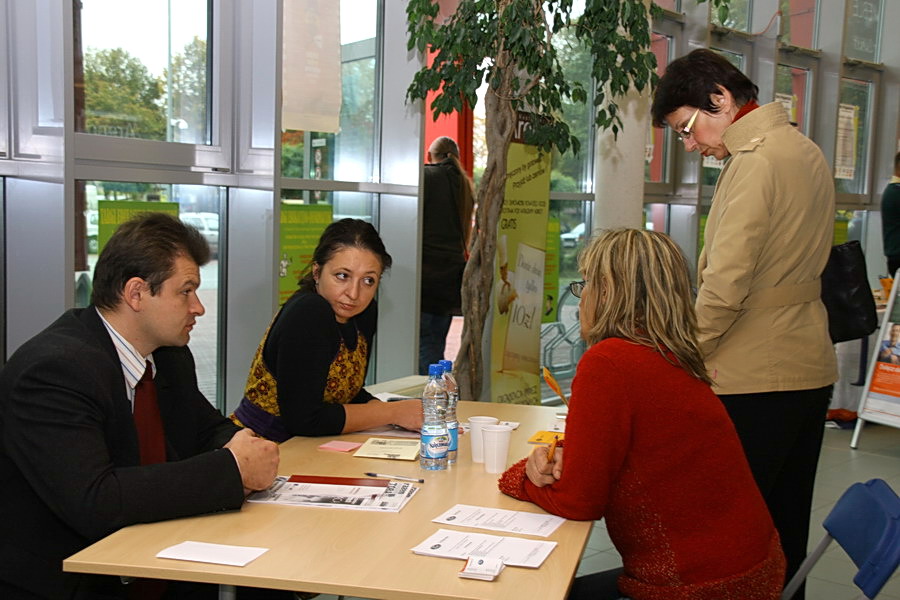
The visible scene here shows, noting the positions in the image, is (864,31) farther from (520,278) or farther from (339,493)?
(339,493)

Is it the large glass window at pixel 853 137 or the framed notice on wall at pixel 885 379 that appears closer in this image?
the framed notice on wall at pixel 885 379

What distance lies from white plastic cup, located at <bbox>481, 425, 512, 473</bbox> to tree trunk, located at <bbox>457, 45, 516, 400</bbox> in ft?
7.01

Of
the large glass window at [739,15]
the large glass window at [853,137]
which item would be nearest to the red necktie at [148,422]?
the large glass window at [739,15]

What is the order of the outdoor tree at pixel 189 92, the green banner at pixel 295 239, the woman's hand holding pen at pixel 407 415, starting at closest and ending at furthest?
the woman's hand holding pen at pixel 407 415 → the outdoor tree at pixel 189 92 → the green banner at pixel 295 239

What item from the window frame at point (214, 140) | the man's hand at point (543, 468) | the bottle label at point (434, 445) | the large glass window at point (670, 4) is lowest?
the bottle label at point (434, 445)

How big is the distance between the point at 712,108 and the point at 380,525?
1566 mm

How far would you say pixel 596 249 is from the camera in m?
1.93

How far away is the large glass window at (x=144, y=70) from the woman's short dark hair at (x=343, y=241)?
122cm

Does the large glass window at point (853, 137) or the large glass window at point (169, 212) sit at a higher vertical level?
the large glass window at point (853, 137)

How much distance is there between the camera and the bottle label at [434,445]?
223 centimetres

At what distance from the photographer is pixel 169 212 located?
3.72 m

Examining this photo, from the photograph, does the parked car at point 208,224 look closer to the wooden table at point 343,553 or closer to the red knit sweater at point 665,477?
the wooden table at point 343,553

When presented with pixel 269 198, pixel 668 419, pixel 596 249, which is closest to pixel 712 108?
pixel 596 249

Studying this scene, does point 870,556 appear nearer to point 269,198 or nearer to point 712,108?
point 712,108
